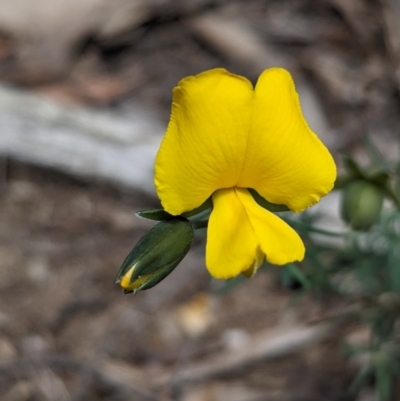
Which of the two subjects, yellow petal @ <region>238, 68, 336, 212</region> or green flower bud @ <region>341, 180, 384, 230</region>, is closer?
yellow petal @ <region>238, 68, 336, 212</region>

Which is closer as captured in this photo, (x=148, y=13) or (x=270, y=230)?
(x=270, y=230)

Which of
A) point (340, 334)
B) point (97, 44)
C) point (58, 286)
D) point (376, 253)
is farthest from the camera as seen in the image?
point (97, 44)

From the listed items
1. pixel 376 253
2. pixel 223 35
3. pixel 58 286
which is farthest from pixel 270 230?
pixel 223 35

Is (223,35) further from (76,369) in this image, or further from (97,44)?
(76,369)

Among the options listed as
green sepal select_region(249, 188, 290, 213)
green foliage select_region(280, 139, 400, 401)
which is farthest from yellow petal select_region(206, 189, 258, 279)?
green foliage select_region(280, 139, 400, 401)

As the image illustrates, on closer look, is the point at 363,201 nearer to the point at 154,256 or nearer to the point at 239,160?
the point at 239,160

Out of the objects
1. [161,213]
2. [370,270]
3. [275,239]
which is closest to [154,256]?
[161,213]

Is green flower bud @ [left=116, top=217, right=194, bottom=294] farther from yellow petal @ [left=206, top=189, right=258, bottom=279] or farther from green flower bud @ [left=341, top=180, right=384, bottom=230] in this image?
green flower bud @ [left=341, top=180, right=384, bottom=230]
